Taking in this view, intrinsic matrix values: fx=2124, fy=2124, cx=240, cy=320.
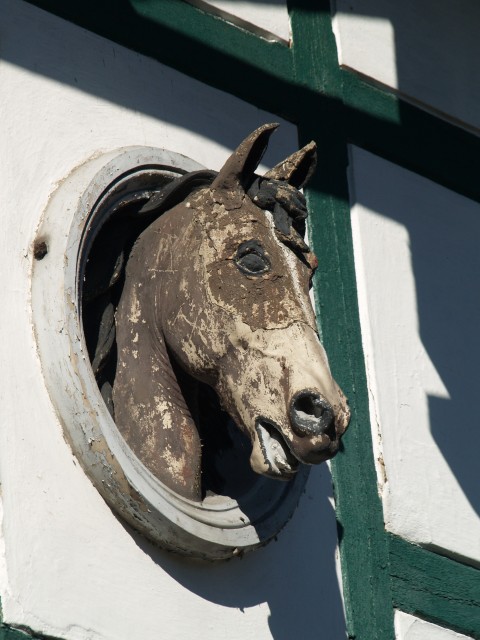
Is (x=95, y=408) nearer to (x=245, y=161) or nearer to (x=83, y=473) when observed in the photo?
(x=83, y=473)

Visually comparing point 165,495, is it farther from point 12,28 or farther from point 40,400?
point 12,28

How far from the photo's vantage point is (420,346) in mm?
6203

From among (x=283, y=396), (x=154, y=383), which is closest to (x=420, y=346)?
(x=154, y=383)

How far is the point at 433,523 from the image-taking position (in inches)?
236

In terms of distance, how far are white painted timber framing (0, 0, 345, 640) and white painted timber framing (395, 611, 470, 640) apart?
0.26 meters

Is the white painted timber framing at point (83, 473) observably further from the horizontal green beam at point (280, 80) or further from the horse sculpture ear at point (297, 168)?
the horse sculpture ear at point (297, 168)

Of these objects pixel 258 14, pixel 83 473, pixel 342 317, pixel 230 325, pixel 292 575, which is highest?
pixel 258 14

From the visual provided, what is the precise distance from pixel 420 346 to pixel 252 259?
4.20ft

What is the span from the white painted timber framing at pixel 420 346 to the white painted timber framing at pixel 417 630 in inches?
9.4

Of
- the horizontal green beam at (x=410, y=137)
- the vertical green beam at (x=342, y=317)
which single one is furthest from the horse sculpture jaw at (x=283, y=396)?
the horizontal green beam at (x=410, y=137)

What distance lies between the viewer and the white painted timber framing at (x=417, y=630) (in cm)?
573

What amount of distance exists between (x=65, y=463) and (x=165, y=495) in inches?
10.0

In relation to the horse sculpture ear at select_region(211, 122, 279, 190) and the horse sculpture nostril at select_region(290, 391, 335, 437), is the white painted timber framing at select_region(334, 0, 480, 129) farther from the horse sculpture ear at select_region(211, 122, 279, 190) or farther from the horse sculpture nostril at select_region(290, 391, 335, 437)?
the horse sculpture nostril at select_region(290, 391, 335, 437)

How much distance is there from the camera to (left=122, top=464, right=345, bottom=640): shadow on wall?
5152 mm
